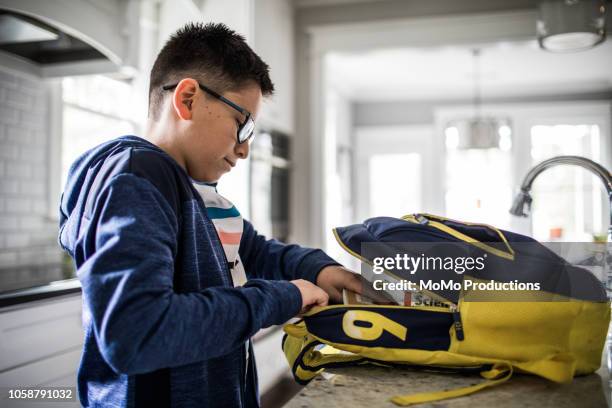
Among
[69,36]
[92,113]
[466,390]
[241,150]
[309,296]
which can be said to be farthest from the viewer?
[92,113]

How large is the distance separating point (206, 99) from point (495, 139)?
4.40 meters

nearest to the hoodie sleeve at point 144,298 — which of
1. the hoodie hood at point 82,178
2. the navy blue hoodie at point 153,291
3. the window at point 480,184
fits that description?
the navy blue hoodie at point 153,291

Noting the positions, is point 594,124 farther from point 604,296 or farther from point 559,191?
point 604,296

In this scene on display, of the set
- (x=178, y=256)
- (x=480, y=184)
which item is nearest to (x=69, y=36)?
(x=178, y=256)

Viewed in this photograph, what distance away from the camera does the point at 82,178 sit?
2.63 feet

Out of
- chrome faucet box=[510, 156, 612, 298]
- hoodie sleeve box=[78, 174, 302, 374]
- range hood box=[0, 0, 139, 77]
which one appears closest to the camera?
hoodie sleeve box=[78, 174, 302, 374]

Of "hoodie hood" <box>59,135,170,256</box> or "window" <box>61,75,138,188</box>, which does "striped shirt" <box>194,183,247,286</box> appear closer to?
"hoodie hood" <box>59,135,170,256</box>

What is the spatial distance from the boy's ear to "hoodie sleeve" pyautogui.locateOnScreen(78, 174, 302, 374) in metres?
0.23

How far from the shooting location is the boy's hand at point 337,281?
998 millimetres

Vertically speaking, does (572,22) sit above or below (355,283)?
above

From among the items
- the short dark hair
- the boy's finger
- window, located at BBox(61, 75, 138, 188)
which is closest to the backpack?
the boy's finger

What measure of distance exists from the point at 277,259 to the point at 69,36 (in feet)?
4.61

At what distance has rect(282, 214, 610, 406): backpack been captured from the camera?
0.78 meters

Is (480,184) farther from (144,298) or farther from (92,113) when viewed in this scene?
(144,298)
